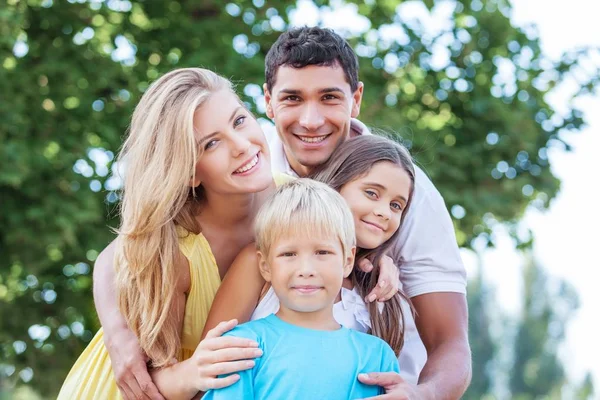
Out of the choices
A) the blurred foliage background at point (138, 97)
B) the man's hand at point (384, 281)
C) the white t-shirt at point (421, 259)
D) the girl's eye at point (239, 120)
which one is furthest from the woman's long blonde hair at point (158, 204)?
the blurred foliage background at point (138, 97)

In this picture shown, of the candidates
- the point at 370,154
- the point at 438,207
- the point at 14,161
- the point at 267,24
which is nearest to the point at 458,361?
the point at 438,207

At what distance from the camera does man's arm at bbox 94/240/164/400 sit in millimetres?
3395

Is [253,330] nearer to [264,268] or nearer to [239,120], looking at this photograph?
[264,268]

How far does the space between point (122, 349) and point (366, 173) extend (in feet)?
3.41

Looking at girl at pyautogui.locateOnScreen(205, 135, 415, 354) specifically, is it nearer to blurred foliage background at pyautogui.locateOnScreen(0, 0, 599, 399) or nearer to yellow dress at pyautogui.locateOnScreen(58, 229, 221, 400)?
yellow dress at pyautogui.locateOnScreen(58, 229, 221, 400)

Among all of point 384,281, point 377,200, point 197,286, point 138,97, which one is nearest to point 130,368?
point 197,286

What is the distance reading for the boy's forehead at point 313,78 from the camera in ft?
12.7

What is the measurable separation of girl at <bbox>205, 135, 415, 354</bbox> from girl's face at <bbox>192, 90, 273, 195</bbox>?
0.22 m

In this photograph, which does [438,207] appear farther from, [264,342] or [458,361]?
[264,342]

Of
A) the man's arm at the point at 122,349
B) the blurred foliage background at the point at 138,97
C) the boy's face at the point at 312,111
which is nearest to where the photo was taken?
the man's arm at the point at 122,349

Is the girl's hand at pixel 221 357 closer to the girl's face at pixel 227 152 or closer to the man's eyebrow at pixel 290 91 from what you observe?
the girl's face at pixel 227 152

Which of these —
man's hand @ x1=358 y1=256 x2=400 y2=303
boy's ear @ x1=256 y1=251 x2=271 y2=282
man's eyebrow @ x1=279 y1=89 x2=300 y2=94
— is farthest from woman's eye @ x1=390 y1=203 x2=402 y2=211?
man's eyebrow @ x1=279 y1=89 x2=300 y2=94

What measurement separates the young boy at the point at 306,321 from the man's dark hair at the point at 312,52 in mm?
910

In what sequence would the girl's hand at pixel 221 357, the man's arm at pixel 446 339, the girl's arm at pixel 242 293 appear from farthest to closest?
1. the man's arm at pixel 446 339
2. the girl's arm at pixel 242 293
3. the girl's hand at pixel 221 357
